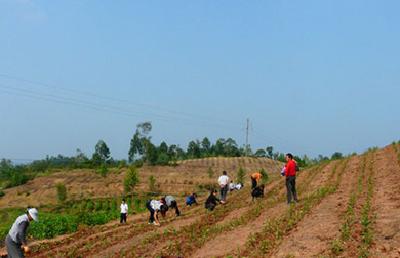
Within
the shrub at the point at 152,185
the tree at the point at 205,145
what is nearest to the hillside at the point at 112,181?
the shrub at the point at 152,185

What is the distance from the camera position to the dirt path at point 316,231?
37.2 ft

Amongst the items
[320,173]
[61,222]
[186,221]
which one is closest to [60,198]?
[61,222]

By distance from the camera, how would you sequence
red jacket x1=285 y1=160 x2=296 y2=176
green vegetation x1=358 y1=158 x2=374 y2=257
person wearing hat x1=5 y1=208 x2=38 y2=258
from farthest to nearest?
1. red jacket x1=285 y1=160 x2=296 y2=176
2. green vegetation x1=358 y1=158 x2=374 y2=257
3. person wearing hat x1=5 y1=208 x2=38 y2=258

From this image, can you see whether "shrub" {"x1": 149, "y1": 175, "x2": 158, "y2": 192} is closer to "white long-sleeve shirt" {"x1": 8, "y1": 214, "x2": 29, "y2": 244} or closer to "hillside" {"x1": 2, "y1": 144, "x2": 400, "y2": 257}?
"hillside" {"x1": 2, "y1": 144, "x2": 400, "y2": 257}

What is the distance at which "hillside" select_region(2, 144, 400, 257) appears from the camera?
37.8 ft

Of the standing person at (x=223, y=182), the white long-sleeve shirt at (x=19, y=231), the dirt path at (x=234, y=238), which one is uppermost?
the standing person at (x=223, y=182)

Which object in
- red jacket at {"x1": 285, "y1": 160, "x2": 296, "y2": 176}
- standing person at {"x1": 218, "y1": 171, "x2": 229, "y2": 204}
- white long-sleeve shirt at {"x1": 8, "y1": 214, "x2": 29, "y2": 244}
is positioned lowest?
white long-sleeve shirt at {"x1": 8, "y1": 214, "x2": 29, "y2": 244}

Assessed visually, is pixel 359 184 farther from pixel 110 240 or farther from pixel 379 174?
pixel 110 240

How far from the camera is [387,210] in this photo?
14.8 metres

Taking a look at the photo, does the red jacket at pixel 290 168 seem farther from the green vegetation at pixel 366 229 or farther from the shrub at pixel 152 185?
the shrub at pixel 152 185

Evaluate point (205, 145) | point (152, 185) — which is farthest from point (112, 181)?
point (205, 145)

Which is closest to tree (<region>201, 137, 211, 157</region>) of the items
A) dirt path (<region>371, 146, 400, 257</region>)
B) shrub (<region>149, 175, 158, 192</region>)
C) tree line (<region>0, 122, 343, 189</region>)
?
tree line (<region>0, 122, 343, 189</region>)

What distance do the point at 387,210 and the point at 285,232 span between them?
137 inches

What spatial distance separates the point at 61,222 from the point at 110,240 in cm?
1174
